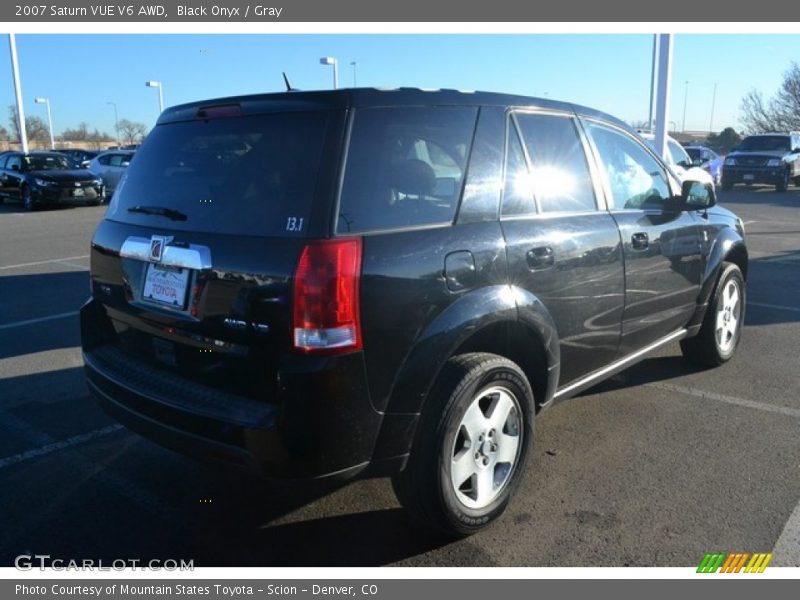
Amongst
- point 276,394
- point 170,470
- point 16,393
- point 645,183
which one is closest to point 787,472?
point 645,183

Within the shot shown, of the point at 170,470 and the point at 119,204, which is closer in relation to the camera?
the point at 119,204

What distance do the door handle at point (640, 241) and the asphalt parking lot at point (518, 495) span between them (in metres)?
1.11

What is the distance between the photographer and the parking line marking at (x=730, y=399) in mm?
4382

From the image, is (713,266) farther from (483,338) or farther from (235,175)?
(235,175)

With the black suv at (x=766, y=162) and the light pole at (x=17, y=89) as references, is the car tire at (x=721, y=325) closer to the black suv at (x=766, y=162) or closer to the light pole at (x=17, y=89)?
the black suv at (x=766, y=162)

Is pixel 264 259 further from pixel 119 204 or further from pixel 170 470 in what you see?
pixel 170 470

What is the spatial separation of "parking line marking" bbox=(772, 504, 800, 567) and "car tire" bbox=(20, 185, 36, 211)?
67.7 ft

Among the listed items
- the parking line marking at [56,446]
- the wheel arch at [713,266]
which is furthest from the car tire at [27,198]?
the wheel arch at [713,266]

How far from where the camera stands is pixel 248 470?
8.35 feet

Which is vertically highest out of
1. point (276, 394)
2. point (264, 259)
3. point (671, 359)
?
point (264, 259)

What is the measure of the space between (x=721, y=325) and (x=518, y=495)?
268cm

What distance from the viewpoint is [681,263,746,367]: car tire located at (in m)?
5.03

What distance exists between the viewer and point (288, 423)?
2.45 meters

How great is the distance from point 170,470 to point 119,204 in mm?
1443
